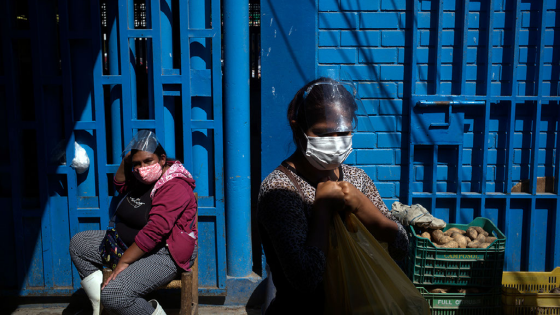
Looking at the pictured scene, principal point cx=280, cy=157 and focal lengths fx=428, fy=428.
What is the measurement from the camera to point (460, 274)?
289cm

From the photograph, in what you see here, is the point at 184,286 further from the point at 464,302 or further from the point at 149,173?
the point at 464,302

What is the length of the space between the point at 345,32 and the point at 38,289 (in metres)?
3.22

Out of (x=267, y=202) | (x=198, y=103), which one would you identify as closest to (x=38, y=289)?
(x=198, y=103)

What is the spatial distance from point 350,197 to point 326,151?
200mm

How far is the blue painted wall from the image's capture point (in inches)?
132

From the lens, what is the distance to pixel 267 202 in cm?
154

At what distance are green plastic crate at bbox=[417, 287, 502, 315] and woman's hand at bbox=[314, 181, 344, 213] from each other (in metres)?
1.71

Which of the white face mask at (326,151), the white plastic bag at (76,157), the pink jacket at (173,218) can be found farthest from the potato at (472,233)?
the white plastic bag at (76,157)

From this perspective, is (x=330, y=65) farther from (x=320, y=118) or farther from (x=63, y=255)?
(x=63, y=255)

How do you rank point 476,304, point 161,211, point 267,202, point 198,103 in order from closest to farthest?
1. point 267,202
2. point 161,211
3. point 476,304
4. point 198,103

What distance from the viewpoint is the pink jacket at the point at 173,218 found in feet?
8.80

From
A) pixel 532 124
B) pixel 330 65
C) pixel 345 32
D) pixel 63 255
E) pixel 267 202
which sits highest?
pixel 345 32

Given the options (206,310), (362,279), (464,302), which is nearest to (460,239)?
(464,302)

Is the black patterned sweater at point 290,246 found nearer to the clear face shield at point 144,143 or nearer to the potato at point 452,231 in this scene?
the clear face shield at point 144,143
